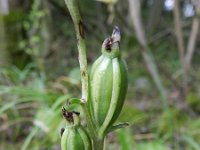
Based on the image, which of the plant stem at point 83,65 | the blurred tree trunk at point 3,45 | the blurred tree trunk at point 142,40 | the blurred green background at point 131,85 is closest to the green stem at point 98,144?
the plant stem at point 83,65

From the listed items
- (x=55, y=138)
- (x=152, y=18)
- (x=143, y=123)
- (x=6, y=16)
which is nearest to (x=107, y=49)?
(x=55, y=138)

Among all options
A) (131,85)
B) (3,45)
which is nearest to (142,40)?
(3,45)

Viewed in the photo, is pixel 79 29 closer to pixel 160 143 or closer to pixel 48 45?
pixel 160 143

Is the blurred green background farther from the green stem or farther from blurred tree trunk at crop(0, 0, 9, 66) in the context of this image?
the green stem

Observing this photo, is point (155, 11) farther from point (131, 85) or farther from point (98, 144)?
point (98, 144)

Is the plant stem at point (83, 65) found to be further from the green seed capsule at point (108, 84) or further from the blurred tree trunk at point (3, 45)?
the blurred tree trunk at point (3, 45)

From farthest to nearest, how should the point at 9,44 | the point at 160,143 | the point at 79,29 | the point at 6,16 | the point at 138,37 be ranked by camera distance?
the point at 6,16
the point at 9,44
the point at 138,37
the point at 160,143
the point at 79,29

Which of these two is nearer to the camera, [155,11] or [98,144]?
[98,144]
